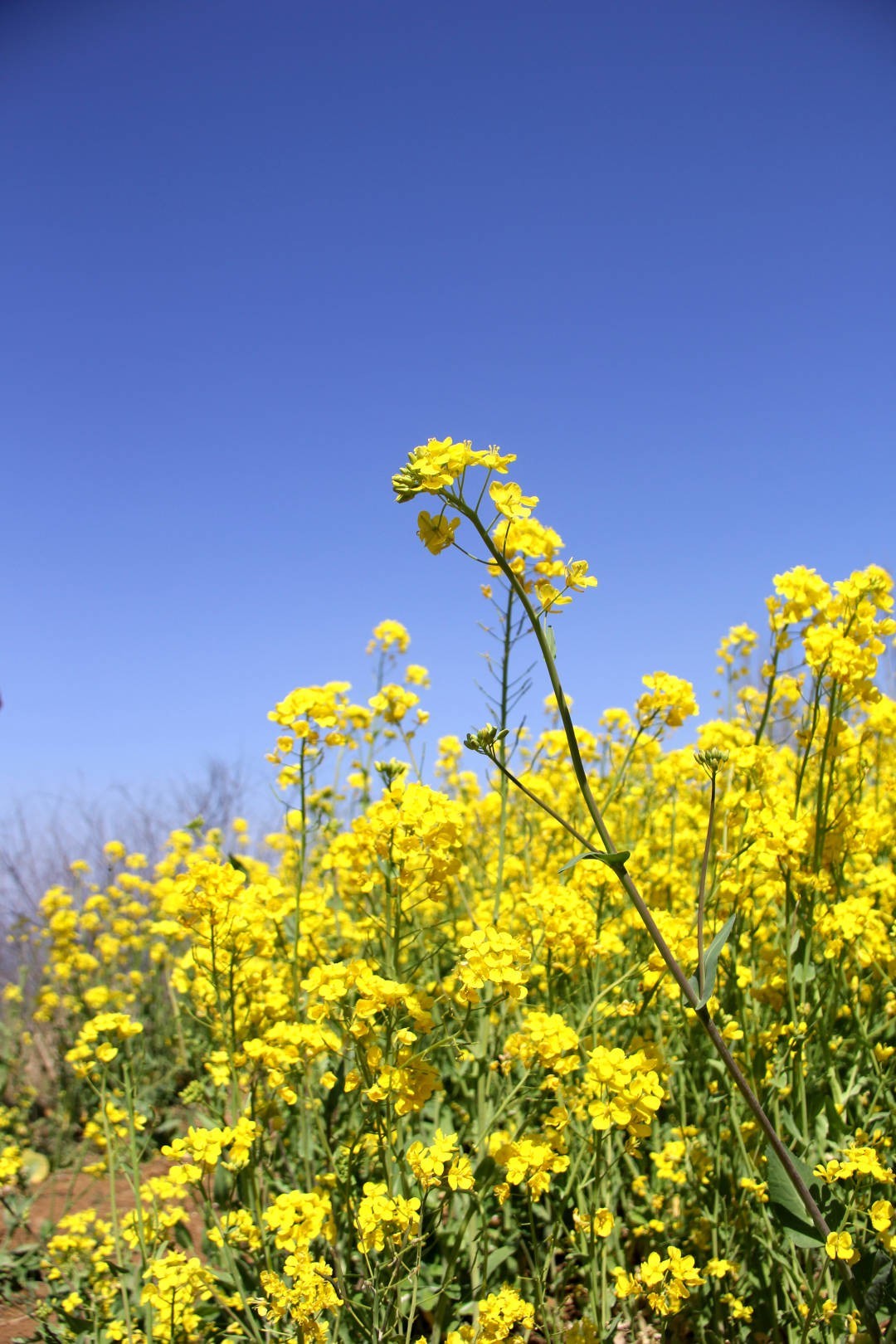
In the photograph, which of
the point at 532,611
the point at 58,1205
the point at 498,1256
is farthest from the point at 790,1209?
the point at 58,1205

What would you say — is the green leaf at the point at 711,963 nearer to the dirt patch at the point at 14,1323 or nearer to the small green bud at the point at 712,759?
the small green bud at the point at 712,759

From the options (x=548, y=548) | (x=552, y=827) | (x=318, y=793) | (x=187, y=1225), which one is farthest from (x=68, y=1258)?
(x=548, y=548)

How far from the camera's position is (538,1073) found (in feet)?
7.76

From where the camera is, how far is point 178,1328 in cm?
220

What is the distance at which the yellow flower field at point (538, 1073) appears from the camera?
5.54ft

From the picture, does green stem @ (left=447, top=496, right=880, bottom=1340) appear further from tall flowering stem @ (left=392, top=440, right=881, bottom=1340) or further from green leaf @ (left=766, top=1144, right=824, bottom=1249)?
green leaf @ (left=766, top=1144, right=824, bottom=1249)

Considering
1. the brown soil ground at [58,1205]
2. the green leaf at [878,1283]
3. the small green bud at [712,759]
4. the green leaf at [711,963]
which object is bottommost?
the green leaf at [878,1283]

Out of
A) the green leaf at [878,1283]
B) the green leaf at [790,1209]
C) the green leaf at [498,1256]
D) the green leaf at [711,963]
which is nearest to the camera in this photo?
the green leaf at [711,963]

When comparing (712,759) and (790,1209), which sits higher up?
(712,759)

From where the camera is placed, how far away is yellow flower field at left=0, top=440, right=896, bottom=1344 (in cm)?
169

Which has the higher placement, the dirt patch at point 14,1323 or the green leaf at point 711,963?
the green leaf at point 711,963

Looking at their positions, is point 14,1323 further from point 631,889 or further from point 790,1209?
point 631,889

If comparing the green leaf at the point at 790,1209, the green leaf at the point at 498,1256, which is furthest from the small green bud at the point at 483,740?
the green leaf at the point at 498,1256

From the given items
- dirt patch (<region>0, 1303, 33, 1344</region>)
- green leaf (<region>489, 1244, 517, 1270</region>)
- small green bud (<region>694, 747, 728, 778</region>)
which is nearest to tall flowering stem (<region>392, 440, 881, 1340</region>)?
small green bud (<region>694, 747, 728, 778</region>)
